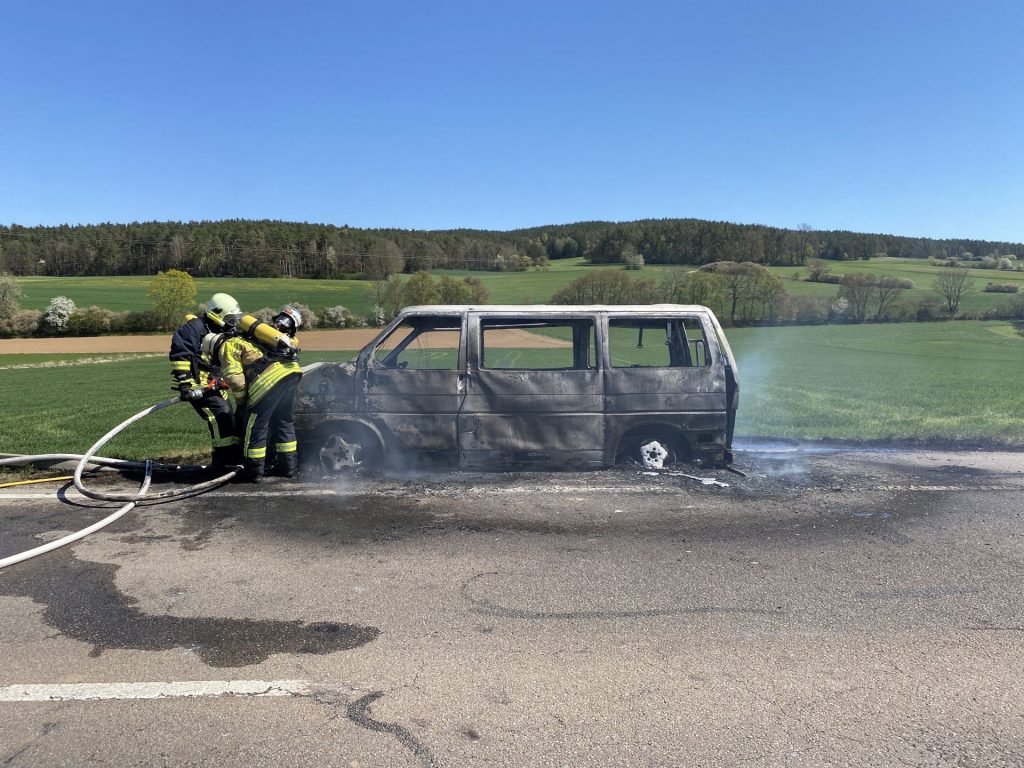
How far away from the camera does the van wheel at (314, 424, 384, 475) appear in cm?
700

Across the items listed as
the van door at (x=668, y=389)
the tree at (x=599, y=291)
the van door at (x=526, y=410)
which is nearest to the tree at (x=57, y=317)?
the tree at (x=599, y=291)

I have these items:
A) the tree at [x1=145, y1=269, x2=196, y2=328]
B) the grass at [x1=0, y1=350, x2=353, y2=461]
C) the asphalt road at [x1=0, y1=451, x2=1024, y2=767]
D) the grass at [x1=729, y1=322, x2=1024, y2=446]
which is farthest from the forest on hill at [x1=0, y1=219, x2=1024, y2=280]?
the asphalt road at [x1=0, y1=451, x2=1024, y2=767]

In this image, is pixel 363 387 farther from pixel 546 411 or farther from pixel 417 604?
pixel 417 604

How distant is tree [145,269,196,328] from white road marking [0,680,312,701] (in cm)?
6126

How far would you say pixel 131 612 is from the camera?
3896 millimetres

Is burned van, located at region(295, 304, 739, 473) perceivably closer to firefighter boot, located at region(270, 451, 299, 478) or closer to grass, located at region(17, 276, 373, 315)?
firefighter boot, located at region(270, 451, 299, 478)

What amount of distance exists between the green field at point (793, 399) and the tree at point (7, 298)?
19273 mm

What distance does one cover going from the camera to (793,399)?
1609 centimetres

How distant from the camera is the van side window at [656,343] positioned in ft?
23.8

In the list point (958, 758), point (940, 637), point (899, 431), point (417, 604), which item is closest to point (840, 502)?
point (940, 637)

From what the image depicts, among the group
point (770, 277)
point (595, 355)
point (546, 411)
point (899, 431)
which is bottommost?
point (899, 431)

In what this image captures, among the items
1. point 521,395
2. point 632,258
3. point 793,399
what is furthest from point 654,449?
point 632,258

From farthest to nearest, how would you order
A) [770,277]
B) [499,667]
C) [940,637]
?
[770,277] → [940,637] → [499,667]

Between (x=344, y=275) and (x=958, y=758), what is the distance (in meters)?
78.4
